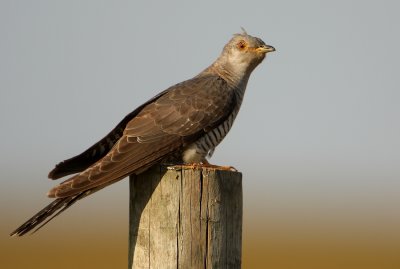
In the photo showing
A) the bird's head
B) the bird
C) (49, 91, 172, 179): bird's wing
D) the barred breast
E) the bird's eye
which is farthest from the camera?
the bird's eye

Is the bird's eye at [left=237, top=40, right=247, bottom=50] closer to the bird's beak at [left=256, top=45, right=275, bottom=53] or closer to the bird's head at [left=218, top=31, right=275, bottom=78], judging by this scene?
the bird's head at [left=218, top=31, right=275, bottom=78]

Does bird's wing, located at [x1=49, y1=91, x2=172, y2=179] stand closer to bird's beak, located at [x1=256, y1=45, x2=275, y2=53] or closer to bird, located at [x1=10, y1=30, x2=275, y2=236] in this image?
bird, located at [x1=10, y1=30, x2=275, y2=236]

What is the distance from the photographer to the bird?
394cm

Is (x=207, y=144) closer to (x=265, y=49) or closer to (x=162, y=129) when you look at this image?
(x=162, y=129)

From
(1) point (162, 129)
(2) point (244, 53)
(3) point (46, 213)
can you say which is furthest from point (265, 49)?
(3) point (46, 213)

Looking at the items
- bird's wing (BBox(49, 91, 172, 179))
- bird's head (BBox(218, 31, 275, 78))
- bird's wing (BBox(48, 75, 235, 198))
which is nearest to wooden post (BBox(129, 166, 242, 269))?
bird's wing (BBox(48, 75, 235, 198))

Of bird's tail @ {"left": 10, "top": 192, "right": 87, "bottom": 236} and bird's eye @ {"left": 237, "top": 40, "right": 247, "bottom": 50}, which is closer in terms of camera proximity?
bird's tail @ {"left": 10, "top": 192, "right": 87, "bottom": 236}

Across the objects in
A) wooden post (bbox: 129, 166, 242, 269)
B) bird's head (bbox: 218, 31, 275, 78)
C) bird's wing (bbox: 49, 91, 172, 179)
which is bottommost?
wooden post (bbox: 129, 166, 242, 269)

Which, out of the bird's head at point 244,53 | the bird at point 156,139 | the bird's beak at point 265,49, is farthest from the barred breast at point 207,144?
the bird's beak at point 265,49

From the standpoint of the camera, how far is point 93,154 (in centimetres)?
462

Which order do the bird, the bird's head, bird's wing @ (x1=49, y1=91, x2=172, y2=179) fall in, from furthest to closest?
the bird's head
bird's wing @ (x1=49, y1=91, x2=172, y2=179)
the bird

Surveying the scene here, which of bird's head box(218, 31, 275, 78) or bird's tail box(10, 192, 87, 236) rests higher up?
bird's head box(218, 31, 275, 78)

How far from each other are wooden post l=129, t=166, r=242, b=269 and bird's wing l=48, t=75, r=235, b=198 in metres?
0.58

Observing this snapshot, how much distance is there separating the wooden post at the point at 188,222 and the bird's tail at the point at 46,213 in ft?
1.99
